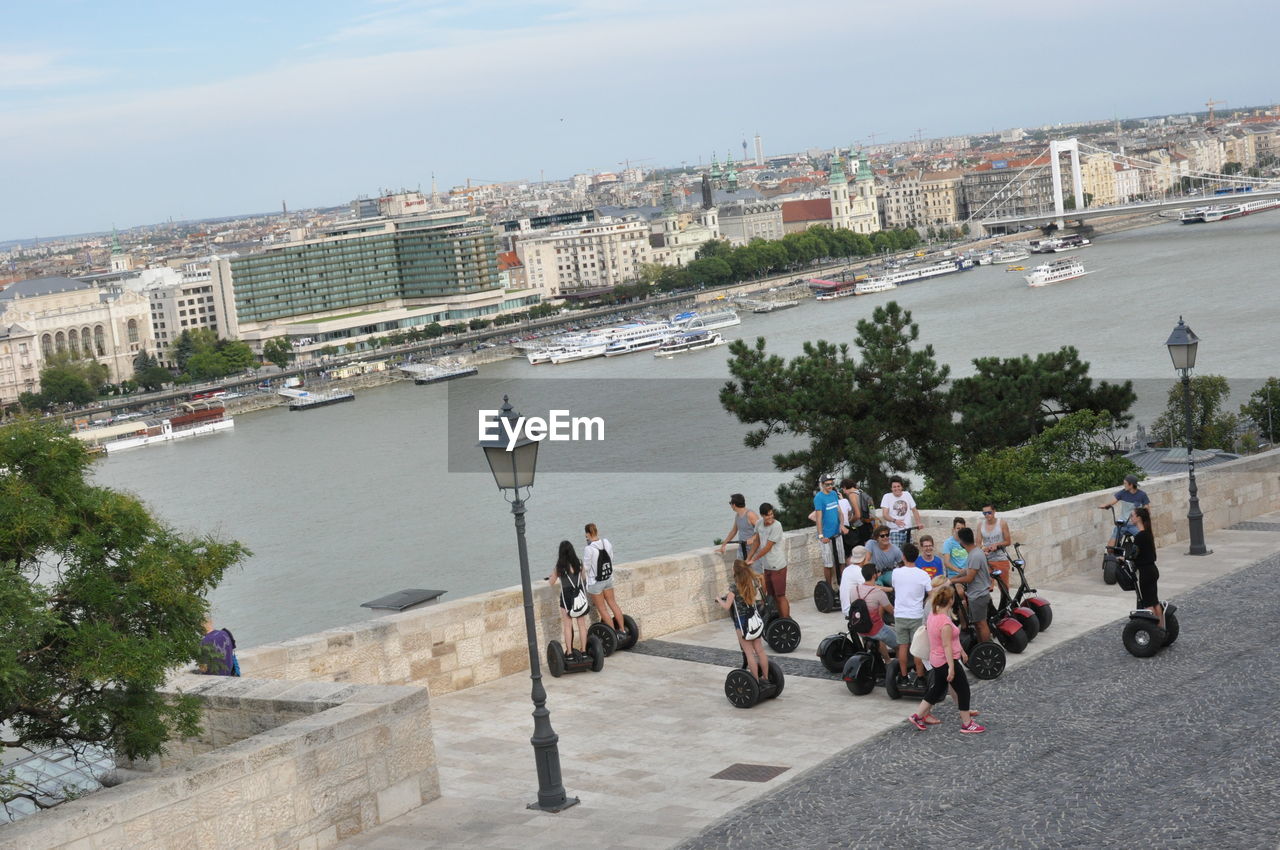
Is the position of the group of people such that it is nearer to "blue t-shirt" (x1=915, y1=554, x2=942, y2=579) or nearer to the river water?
"blue t-shirt" (x1=915, y1=554, x2=942, y2=579)

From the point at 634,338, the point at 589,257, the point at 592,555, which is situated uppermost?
the point at 589,257

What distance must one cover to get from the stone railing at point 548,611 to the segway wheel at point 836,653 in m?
1.13

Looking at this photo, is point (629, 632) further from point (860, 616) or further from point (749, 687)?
point (860, 616)

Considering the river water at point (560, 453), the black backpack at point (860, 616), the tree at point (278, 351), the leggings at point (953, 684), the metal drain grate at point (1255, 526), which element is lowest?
the river water at point (560, 453)

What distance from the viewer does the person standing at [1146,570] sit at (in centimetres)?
630

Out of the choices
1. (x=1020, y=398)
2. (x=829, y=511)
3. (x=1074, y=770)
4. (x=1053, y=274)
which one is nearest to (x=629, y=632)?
(x=829, y=511)

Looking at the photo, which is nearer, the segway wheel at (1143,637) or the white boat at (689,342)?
the segway wheel at (1143,637)

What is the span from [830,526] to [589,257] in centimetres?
9635

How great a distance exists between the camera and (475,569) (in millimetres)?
23141

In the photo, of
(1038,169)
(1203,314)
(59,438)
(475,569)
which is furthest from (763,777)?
(1038,169)

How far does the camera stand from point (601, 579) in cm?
679

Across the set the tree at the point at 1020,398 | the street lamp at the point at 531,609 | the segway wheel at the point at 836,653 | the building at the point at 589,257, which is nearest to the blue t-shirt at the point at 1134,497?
the segway wheel at the point at 836,653

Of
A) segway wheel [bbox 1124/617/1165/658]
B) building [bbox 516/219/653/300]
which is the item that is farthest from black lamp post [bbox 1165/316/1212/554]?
building [bbox 516/219/653/300]

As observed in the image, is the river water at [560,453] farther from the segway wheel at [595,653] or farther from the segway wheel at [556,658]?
the segway wheel at [595,653]
